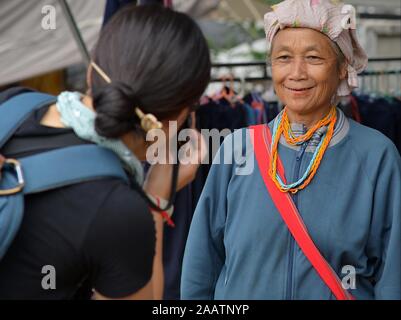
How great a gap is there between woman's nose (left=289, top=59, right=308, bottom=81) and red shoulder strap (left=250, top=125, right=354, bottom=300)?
0.23 meters

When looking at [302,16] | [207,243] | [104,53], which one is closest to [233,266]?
[207,243]

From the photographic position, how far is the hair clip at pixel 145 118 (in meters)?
1.41

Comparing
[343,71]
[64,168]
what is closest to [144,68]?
[64,168]

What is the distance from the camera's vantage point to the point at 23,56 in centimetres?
453

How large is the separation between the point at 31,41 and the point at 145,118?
134 inches

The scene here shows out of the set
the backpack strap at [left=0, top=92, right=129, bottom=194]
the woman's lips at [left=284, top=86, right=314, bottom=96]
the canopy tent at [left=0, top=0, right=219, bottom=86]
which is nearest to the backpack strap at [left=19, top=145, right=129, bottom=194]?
the backpack strap at [left=0, top=92, right=129, bottom=194]

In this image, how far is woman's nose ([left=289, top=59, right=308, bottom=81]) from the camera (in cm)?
218

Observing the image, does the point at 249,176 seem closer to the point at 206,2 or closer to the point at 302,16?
the point at 302,16

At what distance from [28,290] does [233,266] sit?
88 centimetres

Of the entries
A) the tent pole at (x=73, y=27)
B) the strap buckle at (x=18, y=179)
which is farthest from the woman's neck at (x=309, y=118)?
the tent pole at (x=73, y=27)

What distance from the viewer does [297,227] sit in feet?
6.75

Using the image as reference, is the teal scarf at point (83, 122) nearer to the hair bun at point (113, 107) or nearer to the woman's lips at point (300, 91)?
the hair bun at point (113, 107)

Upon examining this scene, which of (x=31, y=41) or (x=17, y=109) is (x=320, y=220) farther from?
(x=31, y=41)
